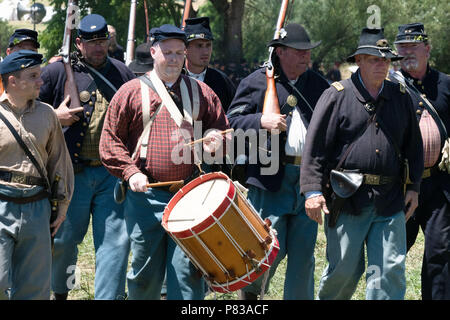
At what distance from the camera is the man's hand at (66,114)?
6039 millimetres

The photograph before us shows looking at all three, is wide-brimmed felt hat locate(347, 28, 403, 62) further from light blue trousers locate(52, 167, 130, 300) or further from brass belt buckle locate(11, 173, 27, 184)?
brass belt buckle locate(11, 173, 27, 184)

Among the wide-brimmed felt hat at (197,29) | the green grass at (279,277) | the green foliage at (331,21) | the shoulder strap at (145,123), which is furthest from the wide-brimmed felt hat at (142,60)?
the green foliage at (331,21)

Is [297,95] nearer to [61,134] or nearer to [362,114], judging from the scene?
[362,114]

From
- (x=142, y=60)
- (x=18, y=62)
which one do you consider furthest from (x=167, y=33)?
(x=142, y=60)

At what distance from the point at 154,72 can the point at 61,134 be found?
30.9 inches

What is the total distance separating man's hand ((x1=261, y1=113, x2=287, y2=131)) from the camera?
5.75m

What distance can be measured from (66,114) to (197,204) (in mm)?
1683

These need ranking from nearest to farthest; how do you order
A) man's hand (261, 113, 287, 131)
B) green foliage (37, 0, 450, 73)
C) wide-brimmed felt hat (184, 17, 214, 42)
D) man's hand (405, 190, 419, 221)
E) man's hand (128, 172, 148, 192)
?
man's hand (128, 172, 148, 192), man's hand (405, 190, 419, 221), man's hand (261, 113, 287, 131), wide-brimmed felt hat (184, 17, 214, 42), green foliage (37, 0, 450, 73)

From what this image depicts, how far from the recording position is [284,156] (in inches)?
233

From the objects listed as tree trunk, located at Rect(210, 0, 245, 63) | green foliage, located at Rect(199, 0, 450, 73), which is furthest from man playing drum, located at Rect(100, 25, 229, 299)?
green foliage, located at Rect(199, 0, 450, 73)

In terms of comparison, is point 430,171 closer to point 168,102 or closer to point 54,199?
point 168,102

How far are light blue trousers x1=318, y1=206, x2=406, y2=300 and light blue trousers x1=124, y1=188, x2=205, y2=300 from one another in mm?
972

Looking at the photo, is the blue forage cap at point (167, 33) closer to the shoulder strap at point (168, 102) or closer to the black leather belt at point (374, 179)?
the shoulder strap at point (168, 102)
